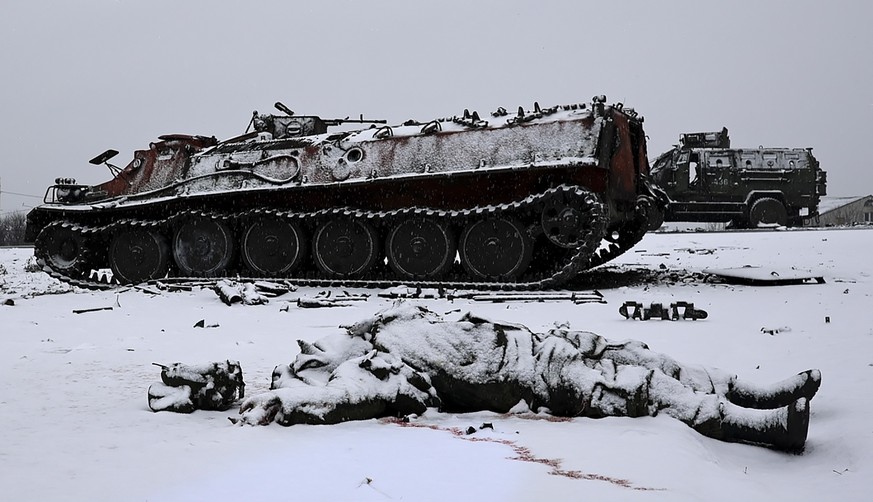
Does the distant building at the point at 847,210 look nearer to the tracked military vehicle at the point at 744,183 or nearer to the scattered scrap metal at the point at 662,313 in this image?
the tracked military vehicle at the point at 744,183

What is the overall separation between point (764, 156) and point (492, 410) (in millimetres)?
22218

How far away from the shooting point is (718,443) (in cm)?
377

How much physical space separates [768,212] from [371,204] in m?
15.3

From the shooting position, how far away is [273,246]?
1391 centimetres

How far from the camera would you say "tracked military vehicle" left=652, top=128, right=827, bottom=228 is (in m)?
23.5

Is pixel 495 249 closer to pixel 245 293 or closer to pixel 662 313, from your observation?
pixel 245 293

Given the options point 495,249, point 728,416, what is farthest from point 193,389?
point 495,249

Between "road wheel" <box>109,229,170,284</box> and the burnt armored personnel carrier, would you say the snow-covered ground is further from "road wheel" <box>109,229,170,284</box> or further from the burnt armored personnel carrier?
"road wheel" <box>109,229,170,284</box>

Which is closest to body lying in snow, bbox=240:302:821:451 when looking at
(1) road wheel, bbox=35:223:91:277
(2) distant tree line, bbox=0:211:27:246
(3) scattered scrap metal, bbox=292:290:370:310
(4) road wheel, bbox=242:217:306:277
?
(3) scattered scrap metal, bbox=292:290:370:310

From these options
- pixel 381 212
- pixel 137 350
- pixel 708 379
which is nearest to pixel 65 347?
pixel 137 350

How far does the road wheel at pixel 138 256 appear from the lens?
1469cm

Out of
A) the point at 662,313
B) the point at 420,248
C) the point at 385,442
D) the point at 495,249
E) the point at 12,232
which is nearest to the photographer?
the point at 385,442

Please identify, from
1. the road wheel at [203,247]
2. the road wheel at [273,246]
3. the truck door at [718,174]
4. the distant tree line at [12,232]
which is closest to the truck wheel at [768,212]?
the truck door at [718,174]

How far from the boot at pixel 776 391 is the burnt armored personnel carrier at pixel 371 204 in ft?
24.3
